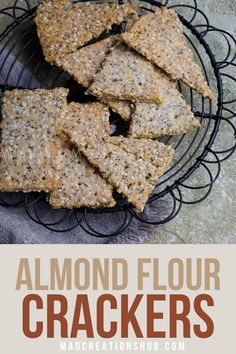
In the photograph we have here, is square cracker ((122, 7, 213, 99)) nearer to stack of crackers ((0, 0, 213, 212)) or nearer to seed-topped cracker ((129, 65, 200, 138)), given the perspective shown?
stack of crackers ((0, 0, 213, 212))

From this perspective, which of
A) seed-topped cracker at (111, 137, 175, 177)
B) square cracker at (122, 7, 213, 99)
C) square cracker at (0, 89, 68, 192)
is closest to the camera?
square cracker at (0, 89, 68, 192)

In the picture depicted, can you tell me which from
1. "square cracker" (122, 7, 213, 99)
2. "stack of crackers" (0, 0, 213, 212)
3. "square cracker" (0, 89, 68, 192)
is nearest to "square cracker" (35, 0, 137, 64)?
"stack of crackers" (0, 0, 213, 212)

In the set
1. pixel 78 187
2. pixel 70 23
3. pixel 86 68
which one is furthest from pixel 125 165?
pixel 70 23

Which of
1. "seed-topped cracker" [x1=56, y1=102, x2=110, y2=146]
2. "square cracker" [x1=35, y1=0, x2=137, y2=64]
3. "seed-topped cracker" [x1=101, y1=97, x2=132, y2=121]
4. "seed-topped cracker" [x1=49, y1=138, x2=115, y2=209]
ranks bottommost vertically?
"seed-topped cracker" [x1=49, y1=138, x2=115, y2=209]

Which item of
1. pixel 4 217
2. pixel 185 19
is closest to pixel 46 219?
pixel 4 217

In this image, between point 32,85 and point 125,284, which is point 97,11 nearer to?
point 32,85

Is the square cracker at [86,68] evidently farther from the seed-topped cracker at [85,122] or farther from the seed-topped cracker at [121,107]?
the seed-topped cracker at [85,122]
